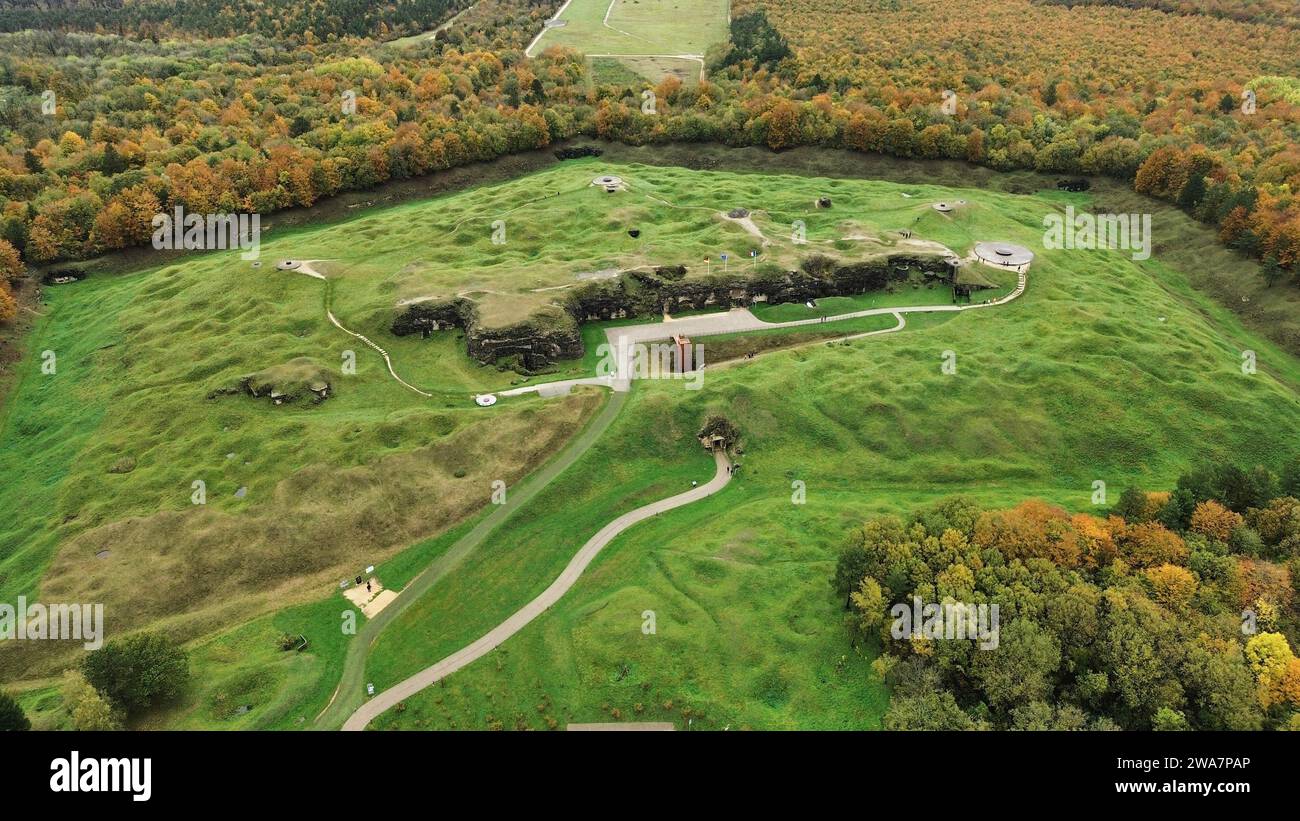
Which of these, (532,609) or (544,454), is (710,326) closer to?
(544,454)

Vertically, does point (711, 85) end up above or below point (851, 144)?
above

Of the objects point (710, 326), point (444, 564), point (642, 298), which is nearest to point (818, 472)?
point (710, 326)

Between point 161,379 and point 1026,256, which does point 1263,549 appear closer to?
point 1026,256

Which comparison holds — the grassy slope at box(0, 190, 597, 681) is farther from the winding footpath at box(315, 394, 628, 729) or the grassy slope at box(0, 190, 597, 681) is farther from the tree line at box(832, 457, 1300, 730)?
the tree line at box(832, 457, 1300, 730)

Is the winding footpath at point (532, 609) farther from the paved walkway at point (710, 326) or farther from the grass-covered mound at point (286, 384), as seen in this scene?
the grass-covered mound at point (286, 384)

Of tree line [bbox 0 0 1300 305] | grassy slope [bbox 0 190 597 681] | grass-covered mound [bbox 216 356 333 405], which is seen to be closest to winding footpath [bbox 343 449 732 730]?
grassy slope [bbox 0 190 597 681]
